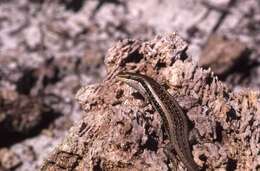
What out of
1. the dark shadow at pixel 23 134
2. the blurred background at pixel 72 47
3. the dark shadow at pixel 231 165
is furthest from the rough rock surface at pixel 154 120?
the dark shadow at pixel 23 134

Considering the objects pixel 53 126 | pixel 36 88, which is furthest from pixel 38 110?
pixel 36 88

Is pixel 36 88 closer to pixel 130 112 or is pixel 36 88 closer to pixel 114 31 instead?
pixel 114 31

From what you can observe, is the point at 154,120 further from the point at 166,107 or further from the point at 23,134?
the point at 23,134

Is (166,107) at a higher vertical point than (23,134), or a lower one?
lower

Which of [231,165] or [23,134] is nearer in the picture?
[231,165]

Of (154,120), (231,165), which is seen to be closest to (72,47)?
(154,120)

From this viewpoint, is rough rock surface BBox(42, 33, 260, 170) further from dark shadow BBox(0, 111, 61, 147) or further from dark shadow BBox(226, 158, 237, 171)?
dark shadow BBox(0, 111, 61, 147)
